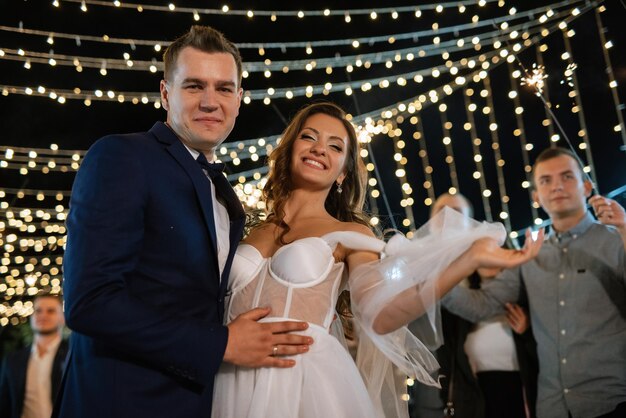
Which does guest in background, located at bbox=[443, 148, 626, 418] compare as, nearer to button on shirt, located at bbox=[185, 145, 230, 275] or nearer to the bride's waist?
the bride's waist

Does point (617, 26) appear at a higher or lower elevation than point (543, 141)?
higher

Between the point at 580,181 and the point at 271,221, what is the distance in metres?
1.99

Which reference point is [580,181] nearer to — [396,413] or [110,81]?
[396,413]

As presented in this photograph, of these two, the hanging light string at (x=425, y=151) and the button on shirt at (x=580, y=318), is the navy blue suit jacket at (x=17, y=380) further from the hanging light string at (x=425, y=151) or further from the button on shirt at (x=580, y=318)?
the hanging light string at (x=425, y=151)

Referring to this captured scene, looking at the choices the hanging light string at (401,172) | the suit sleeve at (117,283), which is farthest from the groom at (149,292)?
the hanging light string at (401,172)

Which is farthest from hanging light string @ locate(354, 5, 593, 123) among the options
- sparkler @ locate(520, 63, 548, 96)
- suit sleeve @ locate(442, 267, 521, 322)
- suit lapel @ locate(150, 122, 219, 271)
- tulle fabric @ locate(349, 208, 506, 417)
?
suit lapel @ locate(150, 122, 219, 271)

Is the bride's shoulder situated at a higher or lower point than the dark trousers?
higher

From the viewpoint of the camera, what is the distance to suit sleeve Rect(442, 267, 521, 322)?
12.7 feet

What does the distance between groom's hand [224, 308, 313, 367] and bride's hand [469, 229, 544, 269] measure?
64 centimetres

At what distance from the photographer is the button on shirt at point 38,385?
4898 millimetres

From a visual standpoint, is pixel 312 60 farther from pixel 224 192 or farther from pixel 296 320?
pixel 296 320

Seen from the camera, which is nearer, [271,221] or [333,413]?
[333,413]

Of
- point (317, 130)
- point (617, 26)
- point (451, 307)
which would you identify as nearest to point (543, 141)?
point (617, 26)

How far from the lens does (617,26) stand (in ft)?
15.9
